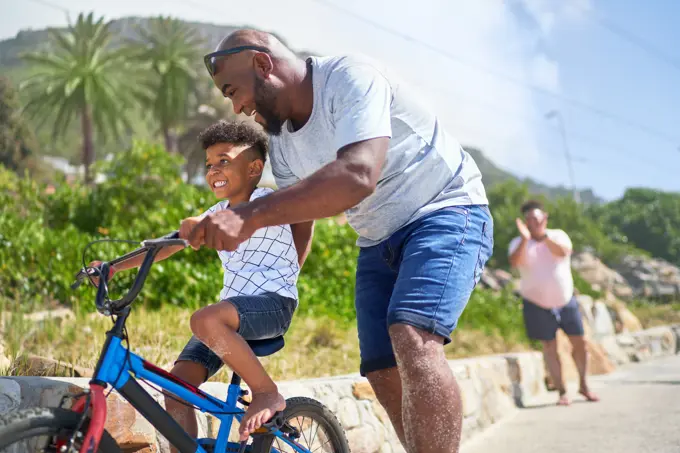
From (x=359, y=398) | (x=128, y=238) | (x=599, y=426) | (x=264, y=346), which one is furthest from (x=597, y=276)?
(x=264, y=346)

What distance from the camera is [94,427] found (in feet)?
7.10

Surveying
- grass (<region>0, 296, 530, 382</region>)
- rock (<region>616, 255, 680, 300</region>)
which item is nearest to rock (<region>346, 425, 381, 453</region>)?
grass (<region>0, 296, 530, 382</region>)

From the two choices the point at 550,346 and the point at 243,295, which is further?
the point at 550,346

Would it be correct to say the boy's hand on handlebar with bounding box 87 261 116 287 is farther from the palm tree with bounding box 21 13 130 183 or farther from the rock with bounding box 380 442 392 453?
the palm tree with bounding box 21 13 130 183

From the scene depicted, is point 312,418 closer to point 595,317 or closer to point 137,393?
point 137,393

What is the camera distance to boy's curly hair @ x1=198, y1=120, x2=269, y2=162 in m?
3.35

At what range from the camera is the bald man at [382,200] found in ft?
7.54

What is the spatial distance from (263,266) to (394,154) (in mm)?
753

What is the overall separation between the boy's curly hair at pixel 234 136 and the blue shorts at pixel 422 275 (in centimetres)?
67

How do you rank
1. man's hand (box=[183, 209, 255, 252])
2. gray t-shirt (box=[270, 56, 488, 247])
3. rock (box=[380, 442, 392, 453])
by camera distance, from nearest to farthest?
man's hand (box=[183, 209, 255, 252]), gray t-shirt (box=[270, 56, 488, 247]), rock (box=[380, 442, 392, 453])

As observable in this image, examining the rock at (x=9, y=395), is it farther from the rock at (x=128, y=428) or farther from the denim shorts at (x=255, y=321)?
the denim shorts at (x=255, y=321)

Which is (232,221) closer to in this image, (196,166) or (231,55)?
(231,55)

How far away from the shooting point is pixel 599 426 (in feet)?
20.2

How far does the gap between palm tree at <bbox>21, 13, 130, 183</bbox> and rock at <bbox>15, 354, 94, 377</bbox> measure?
3456 centimetres
